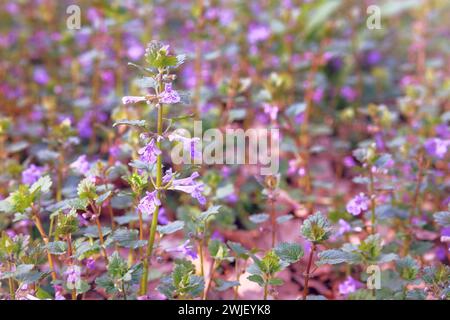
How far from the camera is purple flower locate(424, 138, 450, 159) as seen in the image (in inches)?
99.0

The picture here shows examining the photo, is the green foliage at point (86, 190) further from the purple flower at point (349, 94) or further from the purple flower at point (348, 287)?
the purple flower at point (349, 94)

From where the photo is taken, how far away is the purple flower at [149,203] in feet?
5.56

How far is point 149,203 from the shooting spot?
1.71 meters

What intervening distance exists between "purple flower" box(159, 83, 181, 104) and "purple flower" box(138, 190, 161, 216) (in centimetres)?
28

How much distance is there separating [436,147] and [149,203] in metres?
1.49

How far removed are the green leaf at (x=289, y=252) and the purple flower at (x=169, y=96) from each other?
537 mm

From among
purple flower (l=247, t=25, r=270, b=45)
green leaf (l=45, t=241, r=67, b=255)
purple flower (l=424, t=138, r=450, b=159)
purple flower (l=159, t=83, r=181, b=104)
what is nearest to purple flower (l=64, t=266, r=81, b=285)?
green leaf (l=45, t=241, r=67, b=255)

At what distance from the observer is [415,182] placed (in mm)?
2480

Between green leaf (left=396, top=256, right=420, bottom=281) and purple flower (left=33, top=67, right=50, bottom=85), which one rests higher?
purple flower (left=33, top=67, right=50, bottom=85)

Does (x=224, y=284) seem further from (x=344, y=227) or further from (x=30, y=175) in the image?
(x=30, y=175)

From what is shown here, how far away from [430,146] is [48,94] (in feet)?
7.57

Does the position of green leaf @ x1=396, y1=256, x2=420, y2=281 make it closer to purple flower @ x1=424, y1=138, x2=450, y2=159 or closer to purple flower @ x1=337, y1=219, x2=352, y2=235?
purple flower @ x1=337, y1=219, x2=352, y2=235

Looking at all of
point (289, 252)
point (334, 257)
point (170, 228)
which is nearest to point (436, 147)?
point (334, 257)

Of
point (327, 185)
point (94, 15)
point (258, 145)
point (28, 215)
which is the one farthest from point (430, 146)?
point (94, 15)
